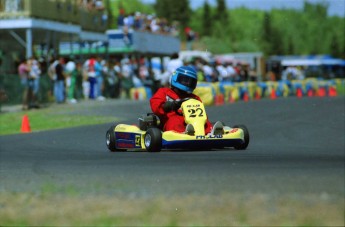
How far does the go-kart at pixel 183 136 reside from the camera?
36.5 ft

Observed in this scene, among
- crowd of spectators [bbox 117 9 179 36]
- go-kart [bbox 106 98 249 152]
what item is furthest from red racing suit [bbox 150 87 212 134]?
crowd of spectators [bbox 117 9 179 36]

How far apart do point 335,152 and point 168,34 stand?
113ft

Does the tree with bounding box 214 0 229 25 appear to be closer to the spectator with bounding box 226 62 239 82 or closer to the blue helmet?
the spectator with bounding box 226 62 239 82

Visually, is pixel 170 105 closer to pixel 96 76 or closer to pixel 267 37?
pixel 96 76

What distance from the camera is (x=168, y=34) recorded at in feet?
148

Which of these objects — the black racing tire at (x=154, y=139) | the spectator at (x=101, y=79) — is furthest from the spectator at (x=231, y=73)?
the black racing tire at (x=154, y=139)

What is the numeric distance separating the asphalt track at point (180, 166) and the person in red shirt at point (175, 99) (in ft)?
1.52

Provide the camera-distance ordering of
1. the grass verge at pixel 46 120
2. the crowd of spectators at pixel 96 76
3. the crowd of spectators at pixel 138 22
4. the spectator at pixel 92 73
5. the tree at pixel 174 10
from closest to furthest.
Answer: the grass verge at pixel 46 120 → the crowd of spectators at pixel 96 76 → the spectator at pixel 92 73 → the crowd of spectators at pixel 138 22 → the tree at pixel 174 10

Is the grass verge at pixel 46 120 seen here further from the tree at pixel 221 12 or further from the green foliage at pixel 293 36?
the tree at pixel 221 12

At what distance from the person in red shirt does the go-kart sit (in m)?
0.11

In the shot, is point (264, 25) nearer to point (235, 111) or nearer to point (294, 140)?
point (235, 111)

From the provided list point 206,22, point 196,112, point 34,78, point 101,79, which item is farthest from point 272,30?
point 196,112

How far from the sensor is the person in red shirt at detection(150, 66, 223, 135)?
11430 mm

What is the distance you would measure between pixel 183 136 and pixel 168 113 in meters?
0.64
